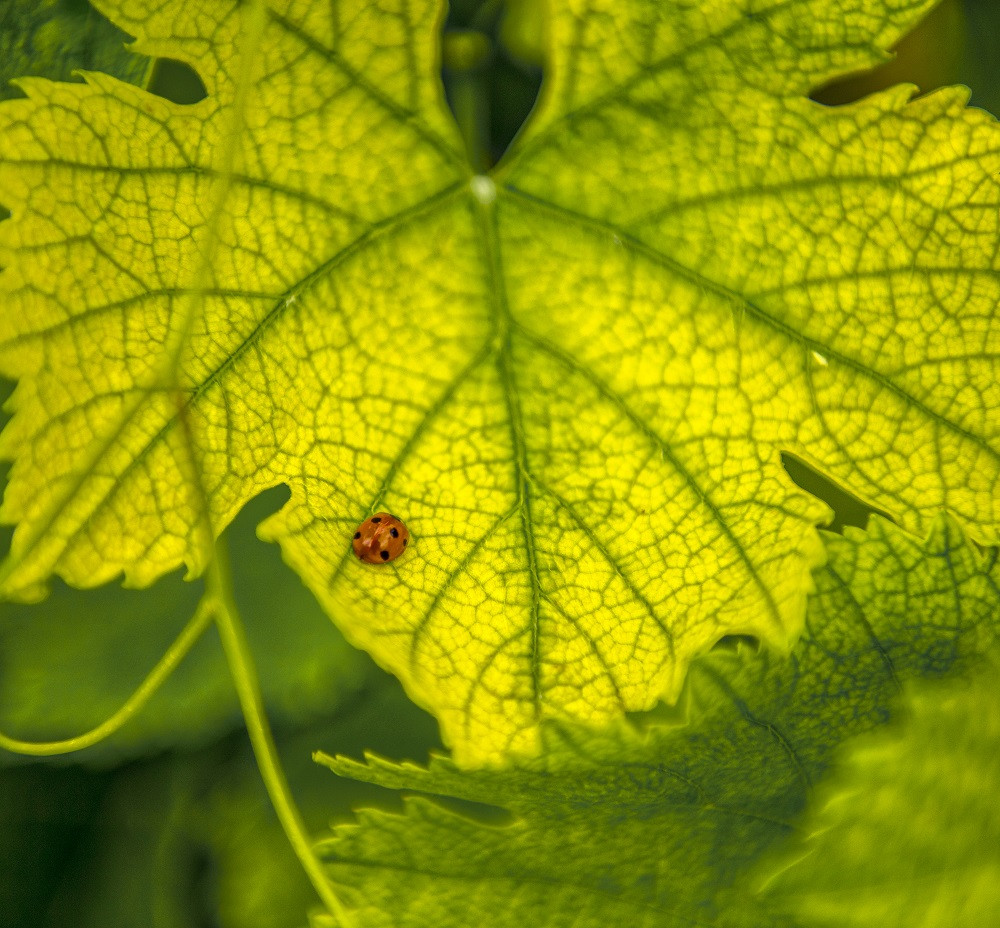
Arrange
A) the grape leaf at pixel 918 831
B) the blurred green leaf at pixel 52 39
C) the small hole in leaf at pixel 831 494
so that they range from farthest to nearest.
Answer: the small hole in leaf at pixel 831 494 → the blurred green leaf at pixel 52 39 → the grape leaf at pixel 918 831

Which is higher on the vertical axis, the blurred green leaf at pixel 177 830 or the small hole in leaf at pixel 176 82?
the small hole in leaf at pixel 176 82

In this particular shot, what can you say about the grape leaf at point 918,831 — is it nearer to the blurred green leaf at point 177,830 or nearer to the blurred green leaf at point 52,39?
the blurred green leaf at point 177,830

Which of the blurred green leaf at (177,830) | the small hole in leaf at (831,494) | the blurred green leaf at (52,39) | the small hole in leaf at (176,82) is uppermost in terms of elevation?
the small hole in leaf at (176,82)

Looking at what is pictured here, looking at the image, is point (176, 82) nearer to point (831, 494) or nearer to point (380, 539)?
point (380, 539)

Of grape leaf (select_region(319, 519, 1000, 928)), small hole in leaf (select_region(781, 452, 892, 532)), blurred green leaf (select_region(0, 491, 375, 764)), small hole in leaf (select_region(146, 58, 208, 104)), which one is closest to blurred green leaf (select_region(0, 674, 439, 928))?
blurred green leaf (select_region(0, 491, 375, 764))

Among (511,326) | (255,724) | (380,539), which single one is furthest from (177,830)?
(511,326)

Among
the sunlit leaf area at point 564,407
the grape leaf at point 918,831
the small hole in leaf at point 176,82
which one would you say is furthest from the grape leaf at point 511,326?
the small hole in leaf at point 176,82

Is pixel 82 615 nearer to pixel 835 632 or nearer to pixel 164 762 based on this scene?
pixel 164 762
